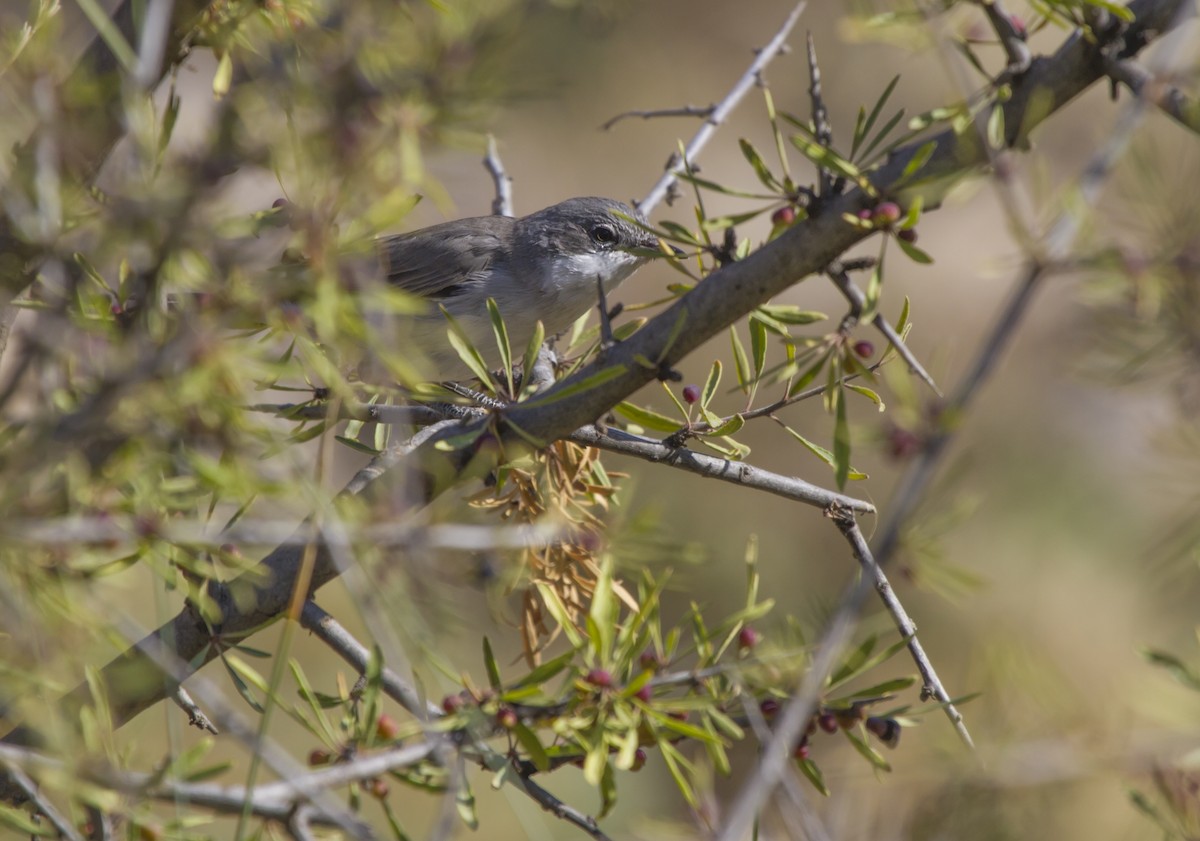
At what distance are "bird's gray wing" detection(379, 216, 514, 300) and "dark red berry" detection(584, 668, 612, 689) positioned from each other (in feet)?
10.9

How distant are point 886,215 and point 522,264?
3456mm

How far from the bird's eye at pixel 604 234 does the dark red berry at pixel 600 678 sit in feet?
11.1

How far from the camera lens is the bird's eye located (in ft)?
15.8

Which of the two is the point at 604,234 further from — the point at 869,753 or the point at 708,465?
the point at 869,753

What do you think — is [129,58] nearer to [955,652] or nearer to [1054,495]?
[955,652]

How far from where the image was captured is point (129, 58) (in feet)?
4.65

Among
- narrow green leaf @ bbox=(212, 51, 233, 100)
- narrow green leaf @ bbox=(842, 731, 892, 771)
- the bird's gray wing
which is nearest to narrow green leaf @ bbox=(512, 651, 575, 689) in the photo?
narrow green leaf @ bbox=(842, 731, 892, 771)

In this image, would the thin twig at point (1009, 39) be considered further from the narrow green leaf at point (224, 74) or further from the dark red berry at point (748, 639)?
the narrow green leaf at point (224, 74)

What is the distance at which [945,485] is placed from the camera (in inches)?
51.0

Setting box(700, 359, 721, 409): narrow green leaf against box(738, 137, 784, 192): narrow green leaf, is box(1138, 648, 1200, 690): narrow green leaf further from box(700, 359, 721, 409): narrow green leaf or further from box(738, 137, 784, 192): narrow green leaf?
box(700, 359, 721, 409): narrow green leaf

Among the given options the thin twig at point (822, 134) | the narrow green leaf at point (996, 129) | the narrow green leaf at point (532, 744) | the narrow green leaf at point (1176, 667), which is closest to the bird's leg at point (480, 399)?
the narrow green leaf at point (532, 744)

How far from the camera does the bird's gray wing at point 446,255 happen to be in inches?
192

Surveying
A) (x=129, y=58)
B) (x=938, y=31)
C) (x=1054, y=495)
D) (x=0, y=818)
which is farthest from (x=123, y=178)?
(x=1054, y=495)

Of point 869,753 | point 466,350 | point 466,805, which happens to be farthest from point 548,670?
point 466,350
